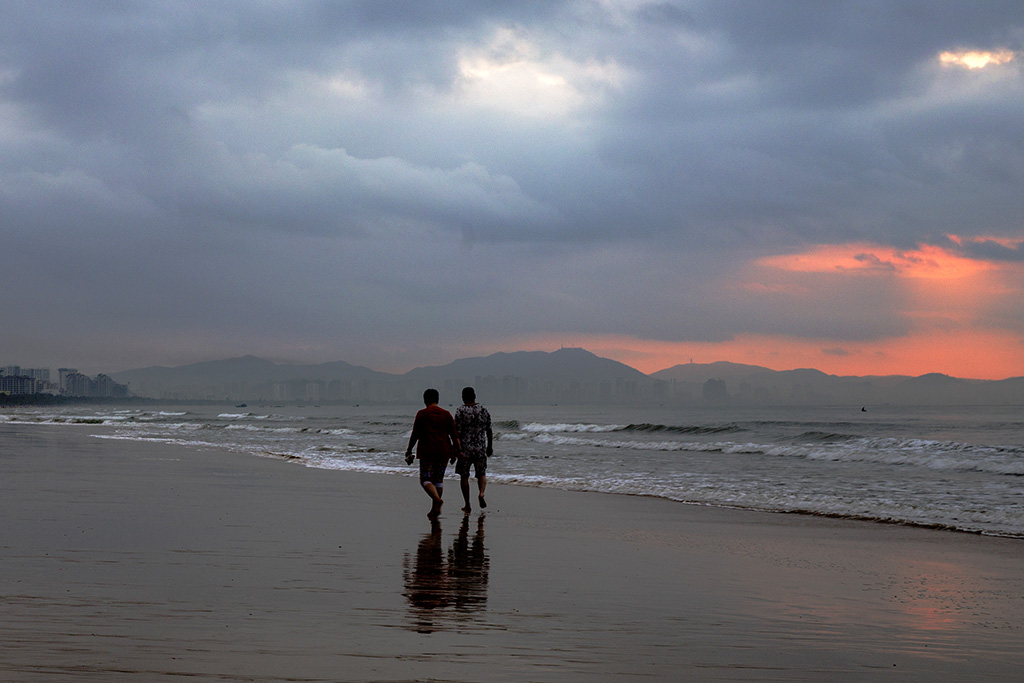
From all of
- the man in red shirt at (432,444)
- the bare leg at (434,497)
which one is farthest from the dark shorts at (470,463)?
the bare leg at (434,497)

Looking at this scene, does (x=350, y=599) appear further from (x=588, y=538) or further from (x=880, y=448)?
(x=880, y=448)

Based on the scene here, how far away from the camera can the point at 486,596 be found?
6.63 metres

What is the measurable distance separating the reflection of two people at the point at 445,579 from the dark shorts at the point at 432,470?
7.19 feet

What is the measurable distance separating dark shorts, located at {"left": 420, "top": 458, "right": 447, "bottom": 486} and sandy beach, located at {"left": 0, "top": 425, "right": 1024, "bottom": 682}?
2.02 ft

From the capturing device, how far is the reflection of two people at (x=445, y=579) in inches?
239

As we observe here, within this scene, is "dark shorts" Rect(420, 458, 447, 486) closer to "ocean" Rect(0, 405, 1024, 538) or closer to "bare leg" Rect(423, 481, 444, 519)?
"bare leg" Rect(423, 481, 444, 519)

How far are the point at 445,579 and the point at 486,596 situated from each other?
31.3 inches

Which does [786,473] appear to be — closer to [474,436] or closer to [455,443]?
[474,436]

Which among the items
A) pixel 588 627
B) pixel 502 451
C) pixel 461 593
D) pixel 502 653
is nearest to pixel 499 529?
pixel 461 593

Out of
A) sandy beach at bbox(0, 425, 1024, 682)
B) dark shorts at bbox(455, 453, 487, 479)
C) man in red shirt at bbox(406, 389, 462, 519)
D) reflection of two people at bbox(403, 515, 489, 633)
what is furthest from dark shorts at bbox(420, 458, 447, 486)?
reflection of two people at bbox(403, 515, 489, 633)

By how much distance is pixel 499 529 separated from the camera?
10.8 m

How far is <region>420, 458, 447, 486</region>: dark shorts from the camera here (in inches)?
482

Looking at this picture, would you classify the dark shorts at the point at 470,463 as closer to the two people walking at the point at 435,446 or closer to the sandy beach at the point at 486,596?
the two people walking at the point at 435,446

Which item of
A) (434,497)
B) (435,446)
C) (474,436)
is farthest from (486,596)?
(474,436)
